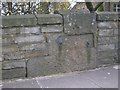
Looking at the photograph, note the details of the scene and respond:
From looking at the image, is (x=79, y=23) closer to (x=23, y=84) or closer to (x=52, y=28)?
(x=52, y=28)

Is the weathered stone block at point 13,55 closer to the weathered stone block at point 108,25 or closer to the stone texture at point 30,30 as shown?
the stone texture at point 30,30

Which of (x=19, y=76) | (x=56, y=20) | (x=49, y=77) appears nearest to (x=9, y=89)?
(x=19, y=76)

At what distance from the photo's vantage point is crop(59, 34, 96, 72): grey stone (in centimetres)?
467

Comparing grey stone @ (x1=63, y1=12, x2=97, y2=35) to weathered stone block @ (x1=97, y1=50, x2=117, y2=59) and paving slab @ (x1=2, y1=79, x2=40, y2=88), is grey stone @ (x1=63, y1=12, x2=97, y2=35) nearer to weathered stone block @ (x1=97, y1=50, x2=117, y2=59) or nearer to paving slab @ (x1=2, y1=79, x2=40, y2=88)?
weathered stone block @ (x1=97, y1=50, x2=117, y2=59)

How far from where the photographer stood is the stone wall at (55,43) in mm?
4285

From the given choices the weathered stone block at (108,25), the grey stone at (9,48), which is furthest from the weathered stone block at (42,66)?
the weathered stone block at (108,25)

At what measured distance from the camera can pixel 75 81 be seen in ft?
13.9

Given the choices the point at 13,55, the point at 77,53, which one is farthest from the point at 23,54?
the point at 77,53

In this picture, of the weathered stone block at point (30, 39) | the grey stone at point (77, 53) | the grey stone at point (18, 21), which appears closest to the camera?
the grey stone at point (18, 21)

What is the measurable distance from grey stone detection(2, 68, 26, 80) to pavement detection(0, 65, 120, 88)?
100mm

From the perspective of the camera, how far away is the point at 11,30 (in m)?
4.24

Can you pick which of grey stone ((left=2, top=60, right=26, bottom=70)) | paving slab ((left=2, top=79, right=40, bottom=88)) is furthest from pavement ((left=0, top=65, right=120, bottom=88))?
grey stone ((left=2, top=60, right=26, bottom=70))

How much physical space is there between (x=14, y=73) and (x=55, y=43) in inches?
36.7

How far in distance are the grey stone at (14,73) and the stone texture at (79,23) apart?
1.11m
